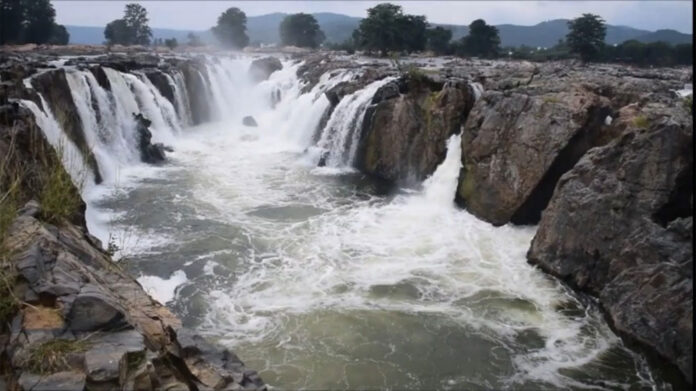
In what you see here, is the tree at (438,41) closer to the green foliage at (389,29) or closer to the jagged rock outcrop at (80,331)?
the green foliage at (389,29)

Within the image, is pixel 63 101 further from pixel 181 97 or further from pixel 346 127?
pixel 181 97

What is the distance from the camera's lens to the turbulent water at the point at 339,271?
875 centimetres

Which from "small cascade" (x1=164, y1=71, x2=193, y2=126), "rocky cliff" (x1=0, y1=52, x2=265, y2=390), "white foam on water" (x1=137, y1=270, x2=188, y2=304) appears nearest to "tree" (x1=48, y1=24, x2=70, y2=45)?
"small cascade" (x1=164, y1=71, x2=193, y2=126)

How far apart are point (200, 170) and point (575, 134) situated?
1380 cm

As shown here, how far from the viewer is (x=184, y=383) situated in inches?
202

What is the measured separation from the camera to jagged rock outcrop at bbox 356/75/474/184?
17.5 m

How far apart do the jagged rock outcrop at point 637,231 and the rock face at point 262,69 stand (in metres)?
31.6

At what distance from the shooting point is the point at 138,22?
7575cm

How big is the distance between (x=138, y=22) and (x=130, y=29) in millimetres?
1936

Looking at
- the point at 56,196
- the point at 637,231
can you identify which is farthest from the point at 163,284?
the point at 637,231

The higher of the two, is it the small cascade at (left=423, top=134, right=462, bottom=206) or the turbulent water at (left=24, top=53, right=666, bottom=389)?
the small cascade at (left=423, top=134, right=462, bottom=206)

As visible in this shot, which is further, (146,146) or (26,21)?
(26,21)

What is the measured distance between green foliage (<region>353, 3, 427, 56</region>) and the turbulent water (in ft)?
102

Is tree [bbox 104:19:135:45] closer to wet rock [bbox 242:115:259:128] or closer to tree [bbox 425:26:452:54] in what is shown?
tree [bbox 425:26:452:54]
